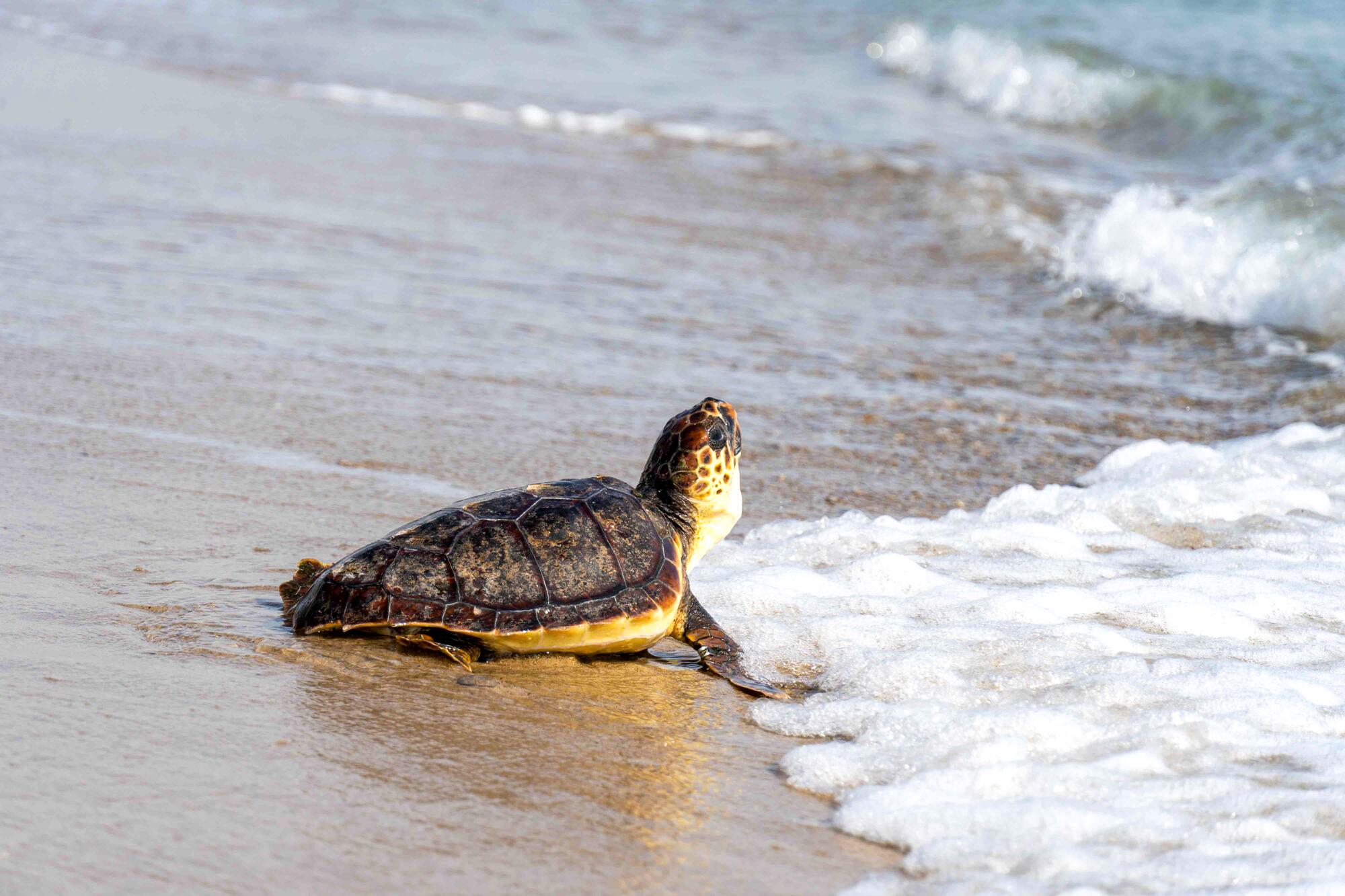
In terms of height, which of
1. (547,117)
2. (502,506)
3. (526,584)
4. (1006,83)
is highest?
(1006,83)

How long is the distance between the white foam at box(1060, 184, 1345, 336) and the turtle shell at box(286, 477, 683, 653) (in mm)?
4853

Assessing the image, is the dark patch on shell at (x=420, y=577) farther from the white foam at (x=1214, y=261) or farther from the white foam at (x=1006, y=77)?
the white foam at (x=1006, y=77)

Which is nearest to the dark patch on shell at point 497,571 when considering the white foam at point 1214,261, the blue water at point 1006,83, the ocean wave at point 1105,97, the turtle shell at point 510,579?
the turtle shell at point 510,579

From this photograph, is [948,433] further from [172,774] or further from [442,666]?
[172,774]

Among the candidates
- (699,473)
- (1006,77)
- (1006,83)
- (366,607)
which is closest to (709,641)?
(699,473)

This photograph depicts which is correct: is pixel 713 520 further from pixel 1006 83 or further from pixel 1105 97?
pixel 1006 83

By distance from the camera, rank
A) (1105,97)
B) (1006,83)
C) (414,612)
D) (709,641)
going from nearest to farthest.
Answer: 1. (414,612)
2. (709,641)
3. (1105,97)
4. (1006,83)

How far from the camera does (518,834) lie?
7.63 feet

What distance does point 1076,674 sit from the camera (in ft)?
10.3

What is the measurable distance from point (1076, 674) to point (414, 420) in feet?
8.61

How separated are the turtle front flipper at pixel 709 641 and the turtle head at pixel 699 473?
10.3 inches

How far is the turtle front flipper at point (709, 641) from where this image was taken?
3.22m

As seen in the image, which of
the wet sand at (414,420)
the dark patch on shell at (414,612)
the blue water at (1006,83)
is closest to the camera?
the wet sand at (414,420)

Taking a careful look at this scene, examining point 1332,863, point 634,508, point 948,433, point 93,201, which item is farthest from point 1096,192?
point 1332,863
